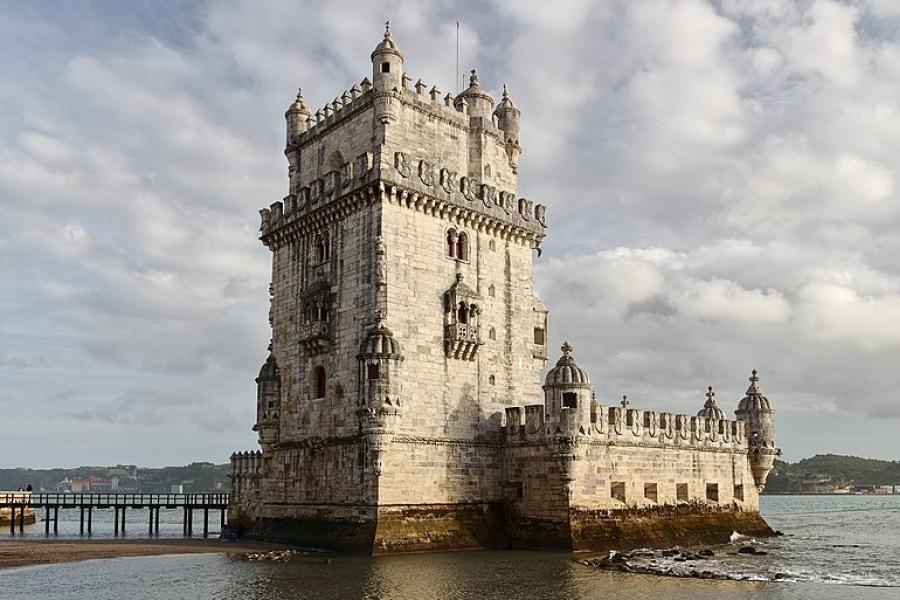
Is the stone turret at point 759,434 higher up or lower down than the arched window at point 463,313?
lower down

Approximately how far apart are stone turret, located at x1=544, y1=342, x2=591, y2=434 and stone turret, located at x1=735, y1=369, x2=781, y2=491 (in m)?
15.4

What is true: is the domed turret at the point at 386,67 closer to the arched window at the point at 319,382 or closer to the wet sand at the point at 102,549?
the arched window at the point at 319,382

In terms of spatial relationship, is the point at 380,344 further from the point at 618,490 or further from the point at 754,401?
the point at 754,401

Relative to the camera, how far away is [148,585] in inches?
1147

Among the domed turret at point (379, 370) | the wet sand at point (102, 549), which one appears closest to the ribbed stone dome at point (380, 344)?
the domed turret at point (379, 370)

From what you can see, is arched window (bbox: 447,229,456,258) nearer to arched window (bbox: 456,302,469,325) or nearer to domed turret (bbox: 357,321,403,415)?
arched window (bbox: 456,302,469,325)

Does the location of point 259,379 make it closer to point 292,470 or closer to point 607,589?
point 292,470

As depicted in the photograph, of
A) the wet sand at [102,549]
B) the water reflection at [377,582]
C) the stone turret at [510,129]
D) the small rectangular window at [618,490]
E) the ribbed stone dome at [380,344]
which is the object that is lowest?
the wet sand at [102,549]

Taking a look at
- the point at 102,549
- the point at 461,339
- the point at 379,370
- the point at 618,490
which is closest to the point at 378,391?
the point at 379,370

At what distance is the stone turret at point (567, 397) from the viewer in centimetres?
3800

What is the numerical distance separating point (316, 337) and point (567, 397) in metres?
11.3

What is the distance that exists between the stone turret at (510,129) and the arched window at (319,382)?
1422cm

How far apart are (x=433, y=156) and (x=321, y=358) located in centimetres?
1062

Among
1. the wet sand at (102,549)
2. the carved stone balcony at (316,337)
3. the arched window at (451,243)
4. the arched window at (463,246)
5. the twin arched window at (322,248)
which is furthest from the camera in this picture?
the arched window at (463,246)
